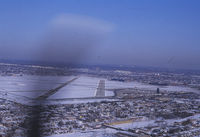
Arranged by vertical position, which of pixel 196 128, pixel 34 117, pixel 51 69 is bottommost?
pixel 196 128

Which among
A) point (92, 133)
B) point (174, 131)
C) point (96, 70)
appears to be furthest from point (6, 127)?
point (96, 70)

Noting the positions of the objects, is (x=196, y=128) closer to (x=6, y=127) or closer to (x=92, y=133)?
(x=92, y=133)

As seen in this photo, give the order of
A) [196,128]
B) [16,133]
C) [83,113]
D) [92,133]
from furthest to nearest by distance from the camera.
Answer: [83,113] → [196,128] → [92,133] → [16,133]

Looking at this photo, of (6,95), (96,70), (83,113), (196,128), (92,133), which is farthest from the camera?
(96,70)

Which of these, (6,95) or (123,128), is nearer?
(123,128)

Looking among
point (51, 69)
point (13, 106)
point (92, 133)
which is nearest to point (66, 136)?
point (92, 133)

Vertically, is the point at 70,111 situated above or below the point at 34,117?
below

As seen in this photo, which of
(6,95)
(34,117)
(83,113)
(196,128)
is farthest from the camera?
(6,95)

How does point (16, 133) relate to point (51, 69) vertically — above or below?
below

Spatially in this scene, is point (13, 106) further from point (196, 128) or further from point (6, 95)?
point (196, 128)
